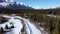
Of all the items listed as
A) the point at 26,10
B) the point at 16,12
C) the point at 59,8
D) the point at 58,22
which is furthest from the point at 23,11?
the point at 58,22

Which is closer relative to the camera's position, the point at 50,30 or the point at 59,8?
the point at 50,30

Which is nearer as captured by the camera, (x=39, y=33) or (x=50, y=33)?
(x=50, y=33)

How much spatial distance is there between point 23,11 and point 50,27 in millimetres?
42749

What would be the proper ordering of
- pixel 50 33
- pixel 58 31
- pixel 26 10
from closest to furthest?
pixel 58 31 → pixel 50 33 → pixel 26 10

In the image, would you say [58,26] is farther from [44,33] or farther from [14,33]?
[14,33]

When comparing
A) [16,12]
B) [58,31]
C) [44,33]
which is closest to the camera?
[58,31]

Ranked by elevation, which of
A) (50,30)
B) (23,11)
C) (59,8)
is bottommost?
(23,11)

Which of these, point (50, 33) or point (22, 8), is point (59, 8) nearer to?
point (50, 33)

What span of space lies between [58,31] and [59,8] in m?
18.2

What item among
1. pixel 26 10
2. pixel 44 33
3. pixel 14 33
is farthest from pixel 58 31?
pixel 26 10

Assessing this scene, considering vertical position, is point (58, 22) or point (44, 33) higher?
point (58, 22)

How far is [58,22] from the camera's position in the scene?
12812mm

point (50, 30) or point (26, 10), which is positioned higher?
point (50, 30)

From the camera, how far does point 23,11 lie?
5769 centimetres
